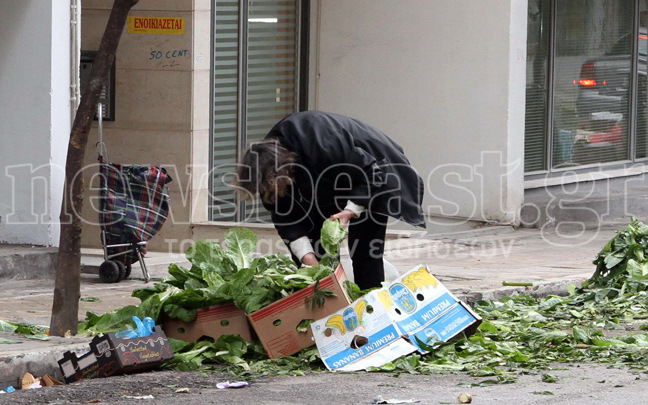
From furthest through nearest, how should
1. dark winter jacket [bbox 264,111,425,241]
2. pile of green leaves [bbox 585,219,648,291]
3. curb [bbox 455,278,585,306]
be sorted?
curb [bbox 455,278,585,306]
pile of green leaves [bbox 585,219,648,291]
dark winter jacket [bbox 264,111,425,241]

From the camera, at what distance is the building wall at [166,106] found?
11.6 m

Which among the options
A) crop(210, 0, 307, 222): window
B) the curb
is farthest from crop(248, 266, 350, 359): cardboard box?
crop(210, 0, 307, 222): window

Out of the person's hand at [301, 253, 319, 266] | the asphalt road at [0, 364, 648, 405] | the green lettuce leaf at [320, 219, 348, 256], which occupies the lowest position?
the asphalt road at [0, 364, 648, 405]

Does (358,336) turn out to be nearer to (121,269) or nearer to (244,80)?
(121,269)

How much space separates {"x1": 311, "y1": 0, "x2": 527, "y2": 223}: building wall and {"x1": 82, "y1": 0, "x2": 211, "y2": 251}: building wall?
2.21 metres

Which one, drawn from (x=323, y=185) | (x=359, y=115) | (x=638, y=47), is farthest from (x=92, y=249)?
(x=638, y=47)

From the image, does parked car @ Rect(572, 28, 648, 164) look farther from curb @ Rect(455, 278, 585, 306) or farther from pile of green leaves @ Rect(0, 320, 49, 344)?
pile of green leaves @ Rect(0, 320, 49, 344)

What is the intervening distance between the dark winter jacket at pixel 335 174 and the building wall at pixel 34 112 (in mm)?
3111

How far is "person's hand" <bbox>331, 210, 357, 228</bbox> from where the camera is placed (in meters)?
6.68

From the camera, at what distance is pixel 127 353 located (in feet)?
19.3

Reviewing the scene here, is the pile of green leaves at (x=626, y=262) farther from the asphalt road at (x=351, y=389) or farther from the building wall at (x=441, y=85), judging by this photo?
the building wall at (x=441, y=85)

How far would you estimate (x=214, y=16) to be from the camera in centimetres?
1195

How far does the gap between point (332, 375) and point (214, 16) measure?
22.2 ft

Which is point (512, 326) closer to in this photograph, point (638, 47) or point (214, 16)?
point (214, 16)
